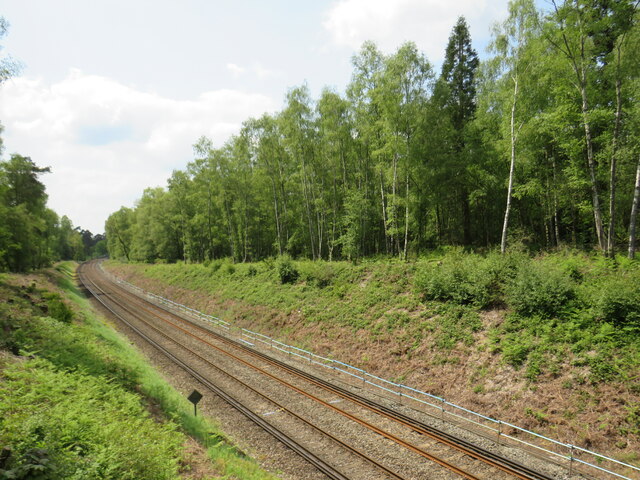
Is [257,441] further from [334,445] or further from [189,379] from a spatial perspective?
[189,379]

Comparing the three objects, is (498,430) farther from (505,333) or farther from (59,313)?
(59,313)

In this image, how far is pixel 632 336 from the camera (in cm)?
1145

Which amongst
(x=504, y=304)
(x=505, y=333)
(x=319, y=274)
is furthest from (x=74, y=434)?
(x=319, y=274)

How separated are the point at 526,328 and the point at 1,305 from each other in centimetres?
2605

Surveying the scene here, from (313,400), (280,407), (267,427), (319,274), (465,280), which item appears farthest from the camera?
(319,274)

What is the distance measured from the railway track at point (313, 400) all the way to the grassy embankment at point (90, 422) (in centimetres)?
197

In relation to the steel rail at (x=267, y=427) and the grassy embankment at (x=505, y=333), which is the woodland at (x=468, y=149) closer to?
the grassy embankment at (x=505, y=333)

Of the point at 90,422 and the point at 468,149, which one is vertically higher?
the point at 468,149

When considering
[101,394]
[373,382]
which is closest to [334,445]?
[373,382]

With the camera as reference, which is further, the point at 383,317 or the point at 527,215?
the point at 527,215

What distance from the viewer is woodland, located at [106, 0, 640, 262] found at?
1660 cm

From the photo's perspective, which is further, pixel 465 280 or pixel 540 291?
pixel 465 280

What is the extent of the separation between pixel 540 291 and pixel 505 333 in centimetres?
234

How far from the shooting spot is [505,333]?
14.5 meters
